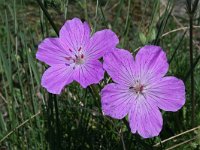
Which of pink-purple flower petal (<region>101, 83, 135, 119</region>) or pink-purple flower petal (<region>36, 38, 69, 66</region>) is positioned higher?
pink-purple flower petal (<region>36, 38, 69, 66</region>)

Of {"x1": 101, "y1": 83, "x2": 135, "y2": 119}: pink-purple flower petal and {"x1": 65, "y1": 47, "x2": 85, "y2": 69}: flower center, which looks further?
{"x1": 65, "y1": 47, "x2": 85, "y2": 69}: flower center

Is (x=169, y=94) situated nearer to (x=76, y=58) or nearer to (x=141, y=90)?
(x=141, y=90)

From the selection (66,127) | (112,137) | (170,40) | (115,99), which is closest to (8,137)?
(66,127)

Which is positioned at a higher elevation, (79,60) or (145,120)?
(79,60)

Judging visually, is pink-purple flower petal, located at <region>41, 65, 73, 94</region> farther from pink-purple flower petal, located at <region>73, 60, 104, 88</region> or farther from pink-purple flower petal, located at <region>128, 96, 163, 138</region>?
pink-purple flower petal, located at <region>128, 96, 163, 138</region>

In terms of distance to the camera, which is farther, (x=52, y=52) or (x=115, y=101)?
(x=52, y=52)

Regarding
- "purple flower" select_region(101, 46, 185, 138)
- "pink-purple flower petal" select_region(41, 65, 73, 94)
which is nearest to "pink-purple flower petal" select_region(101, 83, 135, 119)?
"purple flower" select_region(101, 46, 185, 138)

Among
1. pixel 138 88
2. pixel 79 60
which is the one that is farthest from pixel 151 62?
pixel 79 60

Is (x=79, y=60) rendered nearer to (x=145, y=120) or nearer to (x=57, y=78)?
(x=57, y=78)
